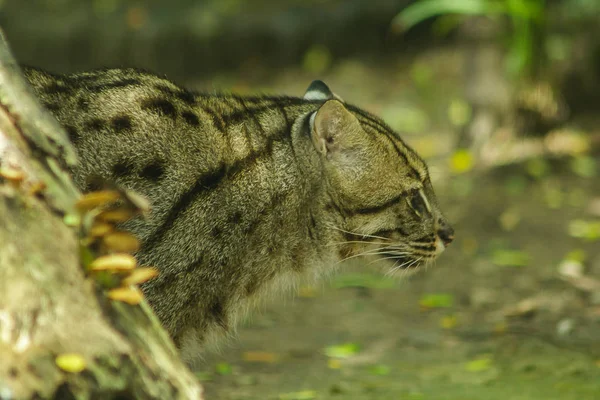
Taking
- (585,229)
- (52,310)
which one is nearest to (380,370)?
(585,229)

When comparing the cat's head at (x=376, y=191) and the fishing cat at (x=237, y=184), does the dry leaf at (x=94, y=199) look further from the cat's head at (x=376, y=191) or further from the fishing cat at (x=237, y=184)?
the cat's head at (x=376, y=191)

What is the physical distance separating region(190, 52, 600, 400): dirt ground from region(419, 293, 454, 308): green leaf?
0.5 inches

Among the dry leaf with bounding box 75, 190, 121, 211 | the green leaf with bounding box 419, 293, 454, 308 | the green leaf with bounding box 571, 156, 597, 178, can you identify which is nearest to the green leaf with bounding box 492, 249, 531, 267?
the green leaf with bounding box 419, 293, 454, 308

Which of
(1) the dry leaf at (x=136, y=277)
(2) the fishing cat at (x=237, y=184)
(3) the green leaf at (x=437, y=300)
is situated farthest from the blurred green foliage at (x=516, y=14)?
(1) the dry leaf at (x=136, y=277)

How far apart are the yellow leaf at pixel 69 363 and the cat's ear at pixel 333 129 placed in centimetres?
300

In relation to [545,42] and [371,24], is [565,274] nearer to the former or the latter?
[545,42]

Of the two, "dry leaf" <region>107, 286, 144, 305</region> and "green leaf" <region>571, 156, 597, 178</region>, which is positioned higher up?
"dry leaf" <region>107, 286, 144, 305</region>

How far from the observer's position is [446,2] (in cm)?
990

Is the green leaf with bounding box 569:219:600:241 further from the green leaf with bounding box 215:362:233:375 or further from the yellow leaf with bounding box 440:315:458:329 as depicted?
the green leaf with bounding box 215:362:233:375

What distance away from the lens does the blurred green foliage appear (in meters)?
9.78

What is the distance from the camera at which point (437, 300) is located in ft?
27.2

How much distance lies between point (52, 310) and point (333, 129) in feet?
10.1

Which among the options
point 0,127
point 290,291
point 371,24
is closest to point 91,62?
point 371,24

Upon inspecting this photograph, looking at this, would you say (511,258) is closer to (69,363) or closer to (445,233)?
(445,233)
